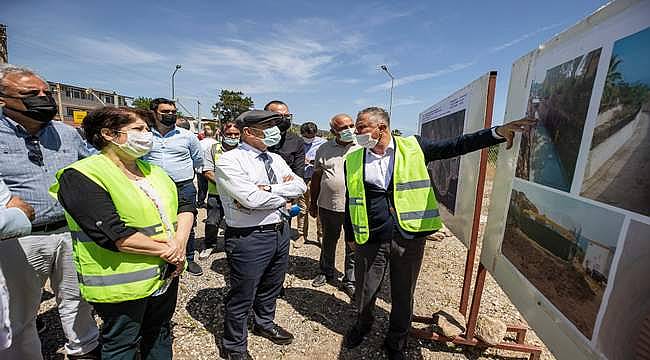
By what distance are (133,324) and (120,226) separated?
61 cm

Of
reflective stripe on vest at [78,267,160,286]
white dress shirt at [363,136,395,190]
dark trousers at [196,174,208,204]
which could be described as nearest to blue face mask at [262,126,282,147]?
white dress shirt at [363,136,395,190]

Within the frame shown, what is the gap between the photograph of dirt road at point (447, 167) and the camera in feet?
9.48

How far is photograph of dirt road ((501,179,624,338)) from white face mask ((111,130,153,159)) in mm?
2144

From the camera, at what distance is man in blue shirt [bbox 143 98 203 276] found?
12.2ft

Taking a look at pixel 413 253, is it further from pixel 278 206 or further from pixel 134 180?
pixel 134 180

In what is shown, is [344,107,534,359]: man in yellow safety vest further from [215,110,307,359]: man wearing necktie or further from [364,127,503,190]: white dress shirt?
[215,110,307,359]: man wearing necktie

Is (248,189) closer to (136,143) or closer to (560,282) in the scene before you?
(136,143)

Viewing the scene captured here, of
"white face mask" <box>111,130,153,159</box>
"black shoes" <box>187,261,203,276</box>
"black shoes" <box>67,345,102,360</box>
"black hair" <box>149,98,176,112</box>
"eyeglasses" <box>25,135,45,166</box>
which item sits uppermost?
"black hair" <box>149,98,176,112</box>

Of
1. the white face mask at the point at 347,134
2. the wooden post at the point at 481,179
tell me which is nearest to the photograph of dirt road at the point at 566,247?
the wooden post at the point at 481,179

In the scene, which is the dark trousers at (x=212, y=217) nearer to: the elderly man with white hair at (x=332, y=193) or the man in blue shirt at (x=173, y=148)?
the man in blue shirt at (x=173, y=148)

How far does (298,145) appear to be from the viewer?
409cm

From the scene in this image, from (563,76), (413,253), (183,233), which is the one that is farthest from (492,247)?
(183,233)

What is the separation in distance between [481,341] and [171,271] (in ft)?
8.54

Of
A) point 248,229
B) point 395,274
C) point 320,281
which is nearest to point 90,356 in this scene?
point 248,229
